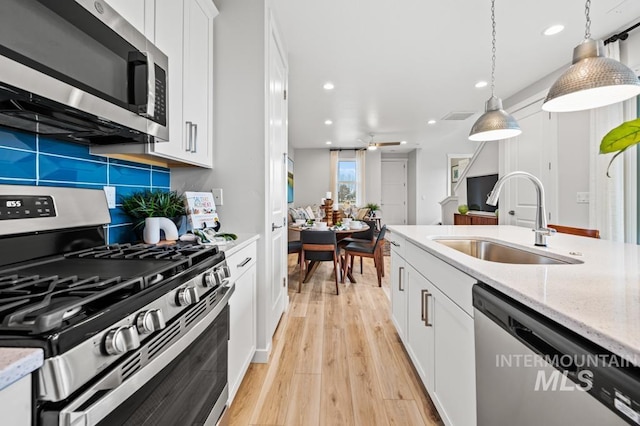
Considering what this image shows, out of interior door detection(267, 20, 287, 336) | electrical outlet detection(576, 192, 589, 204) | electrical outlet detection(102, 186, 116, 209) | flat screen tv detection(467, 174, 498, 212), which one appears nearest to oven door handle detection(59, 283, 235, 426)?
electrical outlet detection(102, 186, 116, 209)

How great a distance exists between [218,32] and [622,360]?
2.46 meters

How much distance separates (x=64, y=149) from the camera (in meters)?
1.18

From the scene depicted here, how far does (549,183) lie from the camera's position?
358 cm

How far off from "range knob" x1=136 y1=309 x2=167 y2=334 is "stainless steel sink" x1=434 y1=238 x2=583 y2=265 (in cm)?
152

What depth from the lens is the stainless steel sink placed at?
1.30m

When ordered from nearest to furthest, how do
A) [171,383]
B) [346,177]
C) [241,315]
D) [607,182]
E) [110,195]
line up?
[171,383], [110,195], [241,315], [607,182], [346,177]

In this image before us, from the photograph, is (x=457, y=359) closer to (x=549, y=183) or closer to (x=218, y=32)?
(x=218, y=32)

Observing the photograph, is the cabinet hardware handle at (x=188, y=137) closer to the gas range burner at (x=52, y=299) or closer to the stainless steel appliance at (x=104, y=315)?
the stainless steel appliance at (x=104, y=315)

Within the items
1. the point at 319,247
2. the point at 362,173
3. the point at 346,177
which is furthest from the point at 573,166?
the point at 346,177

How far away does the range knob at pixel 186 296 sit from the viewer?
0.87 m

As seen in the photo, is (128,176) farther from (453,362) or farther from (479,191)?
(479,191)

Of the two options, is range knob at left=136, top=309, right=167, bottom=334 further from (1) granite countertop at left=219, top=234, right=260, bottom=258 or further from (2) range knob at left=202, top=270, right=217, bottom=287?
(1) granite countertop at left=219, top=234, right=260, bottom=258

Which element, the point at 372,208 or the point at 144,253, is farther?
the point at 372,208

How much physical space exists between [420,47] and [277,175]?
2.03 meters
